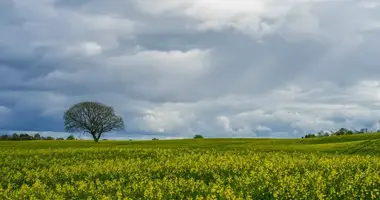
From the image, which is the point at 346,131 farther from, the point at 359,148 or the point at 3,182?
the point at 3,182

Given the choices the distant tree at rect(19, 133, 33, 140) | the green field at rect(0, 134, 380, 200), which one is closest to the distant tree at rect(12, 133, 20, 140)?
the distant tree at rect(19, 133, 33, 140)

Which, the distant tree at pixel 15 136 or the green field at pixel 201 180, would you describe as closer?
the green field at pixel 201 180

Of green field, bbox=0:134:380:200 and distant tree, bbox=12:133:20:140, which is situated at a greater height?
distant tree, bbox=12:133:20:140

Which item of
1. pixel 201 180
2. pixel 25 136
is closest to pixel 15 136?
pixel 25 136

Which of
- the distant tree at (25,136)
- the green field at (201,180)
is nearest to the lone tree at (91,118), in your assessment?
the distant tree at (25,136)

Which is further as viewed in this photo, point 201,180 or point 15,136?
point 15,136

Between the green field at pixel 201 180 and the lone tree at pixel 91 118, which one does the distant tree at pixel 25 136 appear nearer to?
the lone tree at pixel 91 118

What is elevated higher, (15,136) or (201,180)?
(15,136)

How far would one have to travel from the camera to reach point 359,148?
51.6 m

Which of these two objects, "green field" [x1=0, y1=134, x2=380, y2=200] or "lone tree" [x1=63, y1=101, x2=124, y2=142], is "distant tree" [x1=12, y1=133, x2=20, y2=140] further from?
"green field" [x1=0, y1=134, x2=380, y2=200]

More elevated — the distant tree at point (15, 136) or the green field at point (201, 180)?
the distant tree at point (15, 136)

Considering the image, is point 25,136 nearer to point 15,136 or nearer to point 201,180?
point 15,136

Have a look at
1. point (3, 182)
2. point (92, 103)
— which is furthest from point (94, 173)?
point (92, 103)

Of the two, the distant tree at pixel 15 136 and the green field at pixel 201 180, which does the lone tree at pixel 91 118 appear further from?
the green field at pixel 201 180
